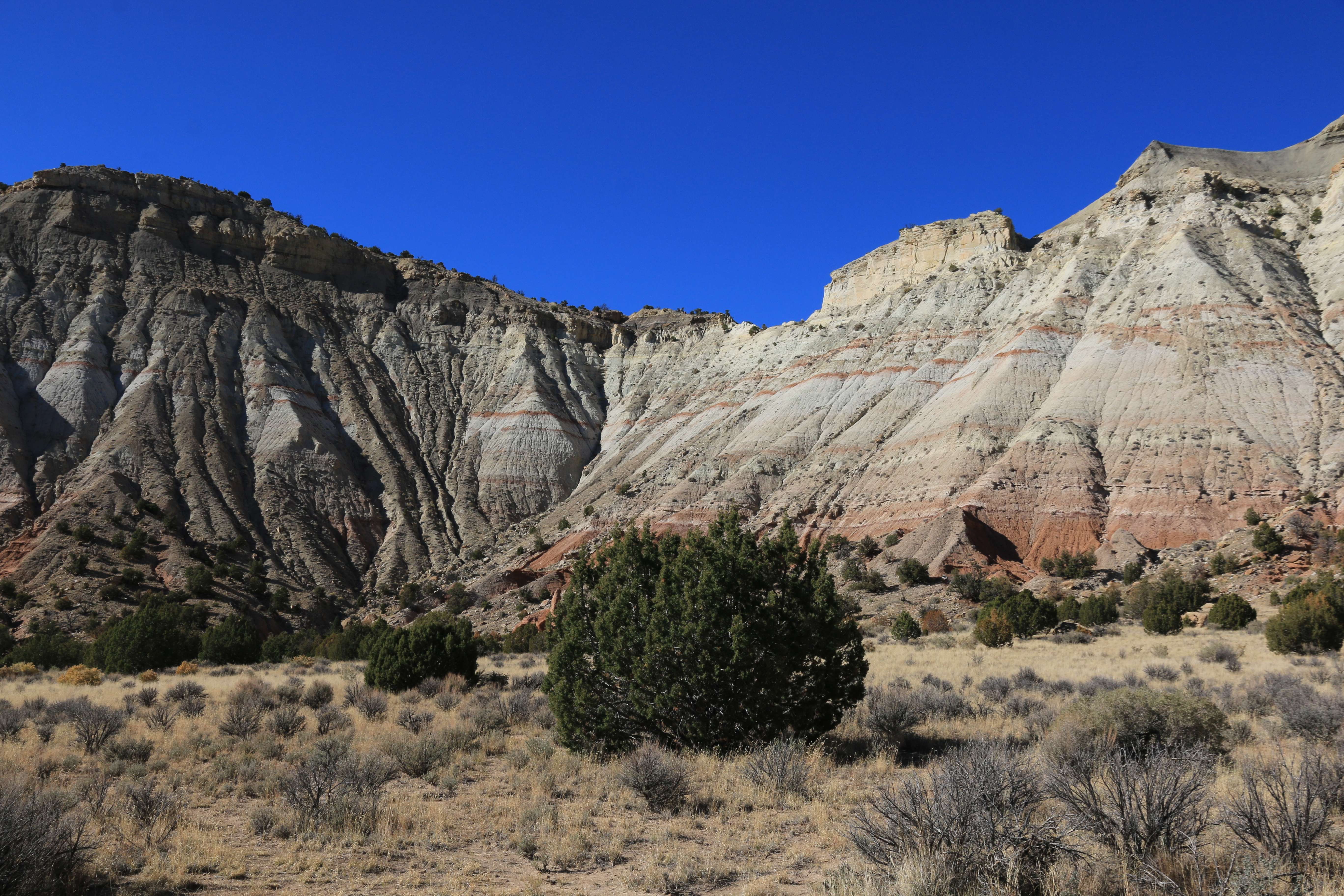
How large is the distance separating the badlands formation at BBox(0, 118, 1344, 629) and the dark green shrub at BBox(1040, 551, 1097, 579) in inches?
60.3

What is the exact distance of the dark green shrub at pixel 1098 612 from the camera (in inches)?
1152

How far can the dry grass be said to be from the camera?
22.7 feet

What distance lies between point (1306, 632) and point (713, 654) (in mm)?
18325

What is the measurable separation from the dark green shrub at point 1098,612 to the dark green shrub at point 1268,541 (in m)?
6.95

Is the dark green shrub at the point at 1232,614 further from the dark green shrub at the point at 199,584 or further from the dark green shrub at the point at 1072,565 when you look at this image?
the dark green shrub at the point at 199,584

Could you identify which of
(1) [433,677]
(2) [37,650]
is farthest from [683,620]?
(2) [37,650]

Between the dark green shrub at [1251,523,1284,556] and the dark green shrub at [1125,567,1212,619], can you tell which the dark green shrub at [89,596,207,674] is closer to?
the dark green shrub at [1125,567,1212,619]

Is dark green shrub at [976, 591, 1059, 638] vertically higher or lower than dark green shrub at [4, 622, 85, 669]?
higher

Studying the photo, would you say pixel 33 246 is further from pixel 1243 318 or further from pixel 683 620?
pixel 1243 318

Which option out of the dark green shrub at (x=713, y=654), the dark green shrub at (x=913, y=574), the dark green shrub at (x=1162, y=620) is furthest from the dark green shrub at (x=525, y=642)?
the dark green shrub at (x=1162, y=620)

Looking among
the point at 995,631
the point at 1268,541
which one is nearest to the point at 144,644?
the point at 995,631

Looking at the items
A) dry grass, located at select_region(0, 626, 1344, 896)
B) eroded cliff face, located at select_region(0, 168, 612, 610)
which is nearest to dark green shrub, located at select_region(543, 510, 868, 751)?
dry grass, located at select_region(0, 626, 1344, 896)

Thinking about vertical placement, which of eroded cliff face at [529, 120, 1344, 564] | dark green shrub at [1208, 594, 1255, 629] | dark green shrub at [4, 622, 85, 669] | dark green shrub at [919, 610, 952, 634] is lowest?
dark green shrub at [4, 622, 85, 669]

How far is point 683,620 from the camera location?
10.8 meters
